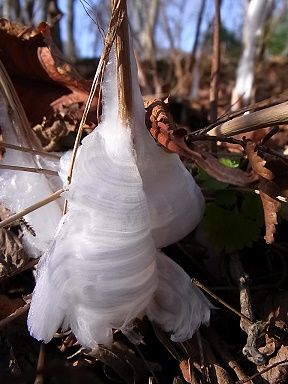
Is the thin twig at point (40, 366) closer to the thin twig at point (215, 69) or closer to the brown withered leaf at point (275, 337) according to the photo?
the brown withered leaf at point (275, 337)

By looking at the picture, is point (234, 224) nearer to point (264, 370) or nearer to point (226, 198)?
point (226, 198)

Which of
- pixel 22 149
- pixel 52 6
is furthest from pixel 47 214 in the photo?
pixel 52 6

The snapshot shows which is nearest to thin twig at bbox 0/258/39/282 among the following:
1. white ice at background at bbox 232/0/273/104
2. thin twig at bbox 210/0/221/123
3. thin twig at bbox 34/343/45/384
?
thin twig at bbox 34/343/45/384

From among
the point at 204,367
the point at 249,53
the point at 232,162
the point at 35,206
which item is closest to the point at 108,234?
the point at 35,206

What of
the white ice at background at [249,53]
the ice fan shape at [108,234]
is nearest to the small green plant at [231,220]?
the ice fan shape at [108,234]

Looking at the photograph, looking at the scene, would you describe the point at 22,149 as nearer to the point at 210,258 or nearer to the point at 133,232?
the point at 133,232

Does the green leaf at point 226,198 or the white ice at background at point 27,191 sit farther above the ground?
the white ice at background at point 27,191
